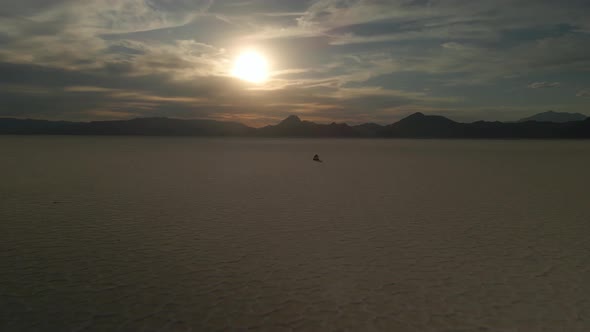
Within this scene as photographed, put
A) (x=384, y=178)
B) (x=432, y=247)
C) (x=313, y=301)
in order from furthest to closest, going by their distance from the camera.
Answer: (x=384, y=178), (x=432, y=247), (x=313, y=301)

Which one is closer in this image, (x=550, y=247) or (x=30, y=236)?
(x=550, y=247)

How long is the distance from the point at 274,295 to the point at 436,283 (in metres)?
2.52

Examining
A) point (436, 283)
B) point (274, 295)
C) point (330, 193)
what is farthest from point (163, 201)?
point (436, 283)

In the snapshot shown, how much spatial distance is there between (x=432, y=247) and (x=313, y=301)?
3.65 m

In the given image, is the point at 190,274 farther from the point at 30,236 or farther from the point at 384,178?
the point at 384,178

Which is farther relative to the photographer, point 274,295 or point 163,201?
point 163,201

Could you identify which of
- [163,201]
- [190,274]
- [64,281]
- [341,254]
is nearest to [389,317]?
[341,254]

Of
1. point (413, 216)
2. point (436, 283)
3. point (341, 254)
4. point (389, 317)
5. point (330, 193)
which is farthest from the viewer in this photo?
point (330, 193)

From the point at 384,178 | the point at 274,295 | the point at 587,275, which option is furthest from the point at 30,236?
the point at 384,178

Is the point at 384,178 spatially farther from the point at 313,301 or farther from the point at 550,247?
the point at 313,301

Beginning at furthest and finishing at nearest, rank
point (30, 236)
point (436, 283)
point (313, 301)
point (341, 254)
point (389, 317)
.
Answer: point (30, 236) → point (341, 254) → point (436, 283) → point (313, 301) → point (389, 317)

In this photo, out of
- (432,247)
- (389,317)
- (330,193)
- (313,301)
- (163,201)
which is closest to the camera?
(389,317)

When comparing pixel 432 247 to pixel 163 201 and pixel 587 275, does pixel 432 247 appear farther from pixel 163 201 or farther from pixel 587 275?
pixel 163 201

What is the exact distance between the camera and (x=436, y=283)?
609 centimetres
